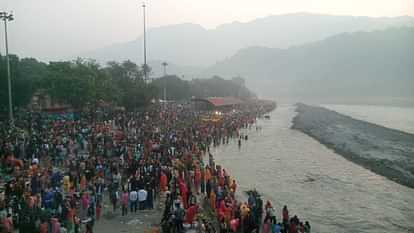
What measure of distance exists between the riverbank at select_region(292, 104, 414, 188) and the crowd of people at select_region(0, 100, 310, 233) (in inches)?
583

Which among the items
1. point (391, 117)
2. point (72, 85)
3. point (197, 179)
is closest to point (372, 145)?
point (197, 179)

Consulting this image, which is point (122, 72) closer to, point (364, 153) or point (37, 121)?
point (37, 121)

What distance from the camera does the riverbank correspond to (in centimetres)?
2965

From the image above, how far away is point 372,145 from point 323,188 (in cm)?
2126

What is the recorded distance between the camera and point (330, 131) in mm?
54219

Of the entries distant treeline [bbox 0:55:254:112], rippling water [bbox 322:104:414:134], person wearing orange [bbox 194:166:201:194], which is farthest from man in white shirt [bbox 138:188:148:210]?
rippling water [bbox 322:104:414:134]

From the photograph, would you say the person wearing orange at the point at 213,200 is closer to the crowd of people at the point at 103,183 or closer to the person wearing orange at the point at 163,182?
the crowd of people at the point at 103,183

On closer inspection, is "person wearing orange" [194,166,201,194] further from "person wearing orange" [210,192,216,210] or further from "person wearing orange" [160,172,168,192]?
"person wearing orange" [210,192,216,210]

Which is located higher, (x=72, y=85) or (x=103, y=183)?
(x=72, y=85)

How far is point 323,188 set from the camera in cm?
2381

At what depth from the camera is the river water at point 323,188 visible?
18.1m

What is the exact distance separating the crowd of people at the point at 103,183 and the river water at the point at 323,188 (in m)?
3.67

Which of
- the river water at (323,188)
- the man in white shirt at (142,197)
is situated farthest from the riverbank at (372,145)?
the man in white shirt at (142,197)

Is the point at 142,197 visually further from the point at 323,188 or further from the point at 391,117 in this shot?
the point at 391,117
